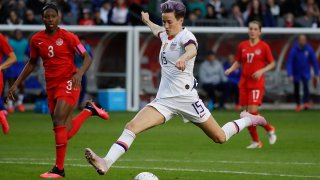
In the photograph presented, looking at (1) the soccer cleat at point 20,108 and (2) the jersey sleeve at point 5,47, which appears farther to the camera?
(1) the soccer cleat at point 20,108

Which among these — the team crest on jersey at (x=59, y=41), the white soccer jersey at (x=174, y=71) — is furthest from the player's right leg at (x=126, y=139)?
the team crest on jersey at (x=59, y=41)

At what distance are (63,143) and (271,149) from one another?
20.1ft

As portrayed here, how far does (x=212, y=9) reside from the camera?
31.2 meters

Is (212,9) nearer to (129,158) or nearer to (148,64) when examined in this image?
(148,64)

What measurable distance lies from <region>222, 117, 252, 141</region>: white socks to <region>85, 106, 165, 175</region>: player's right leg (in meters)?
1.27

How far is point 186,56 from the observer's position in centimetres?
1151

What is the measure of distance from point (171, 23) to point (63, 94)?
2098mm

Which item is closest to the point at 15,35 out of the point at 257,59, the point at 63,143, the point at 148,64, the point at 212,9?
the point at 148,64

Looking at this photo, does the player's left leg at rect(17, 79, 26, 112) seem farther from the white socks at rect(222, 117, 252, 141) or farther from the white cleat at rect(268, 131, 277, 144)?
the white socks at rect(222, 117, 252, 141)

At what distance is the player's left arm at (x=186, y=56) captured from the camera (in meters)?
11.2

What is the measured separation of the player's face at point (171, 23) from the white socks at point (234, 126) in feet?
5.41

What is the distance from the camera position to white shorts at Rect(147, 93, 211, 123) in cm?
1214

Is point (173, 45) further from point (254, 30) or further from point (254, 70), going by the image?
point (254, 70)

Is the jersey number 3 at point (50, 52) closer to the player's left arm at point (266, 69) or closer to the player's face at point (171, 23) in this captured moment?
the player's face at point (171, 23)
